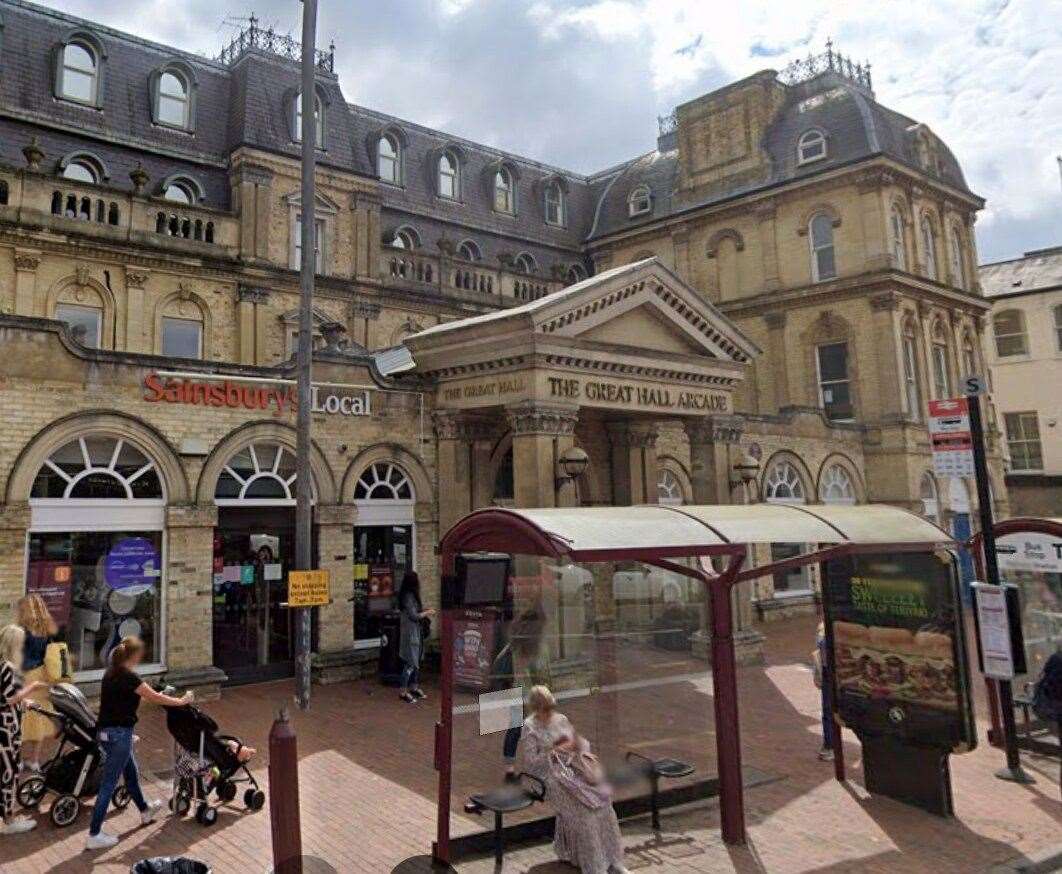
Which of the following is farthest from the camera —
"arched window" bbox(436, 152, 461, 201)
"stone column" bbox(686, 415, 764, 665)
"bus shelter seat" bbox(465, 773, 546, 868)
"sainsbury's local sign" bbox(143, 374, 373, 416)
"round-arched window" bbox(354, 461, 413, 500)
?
"arched window" bbox(436, 152, 461, 201)

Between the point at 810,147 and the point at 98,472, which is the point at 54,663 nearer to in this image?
the point at 98,472

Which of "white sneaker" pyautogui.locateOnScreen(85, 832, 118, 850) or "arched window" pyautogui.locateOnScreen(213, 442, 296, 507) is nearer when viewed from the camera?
"white sneaker" pyautogui.locateOnScreen(85, 832, 118, 850)

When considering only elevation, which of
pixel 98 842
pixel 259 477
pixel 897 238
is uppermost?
pixel 897 238

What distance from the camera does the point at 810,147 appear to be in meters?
29.0

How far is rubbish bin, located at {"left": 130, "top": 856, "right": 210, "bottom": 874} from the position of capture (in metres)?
5.48

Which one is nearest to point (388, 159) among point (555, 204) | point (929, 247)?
point (555, 204)

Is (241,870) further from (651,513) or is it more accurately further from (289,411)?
(289,411)

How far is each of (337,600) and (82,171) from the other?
14.1 meters

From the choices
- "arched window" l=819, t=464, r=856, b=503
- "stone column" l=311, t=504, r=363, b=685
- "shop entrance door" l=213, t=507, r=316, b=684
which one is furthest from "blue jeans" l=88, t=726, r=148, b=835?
"arched window" l=819, t=464, r=856, b=503

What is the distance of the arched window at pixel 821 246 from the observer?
92.2ft

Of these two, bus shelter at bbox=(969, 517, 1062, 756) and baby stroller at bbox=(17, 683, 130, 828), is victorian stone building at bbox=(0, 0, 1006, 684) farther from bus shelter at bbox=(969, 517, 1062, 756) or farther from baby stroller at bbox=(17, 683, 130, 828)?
bus shelter at bbox=(969, 517, 1062, 756)

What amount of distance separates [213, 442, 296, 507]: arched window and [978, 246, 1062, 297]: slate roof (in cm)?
3690

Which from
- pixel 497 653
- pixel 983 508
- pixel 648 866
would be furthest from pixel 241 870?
pixel 983 508

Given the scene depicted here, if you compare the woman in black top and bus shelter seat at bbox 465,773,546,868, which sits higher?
the woman in black top
